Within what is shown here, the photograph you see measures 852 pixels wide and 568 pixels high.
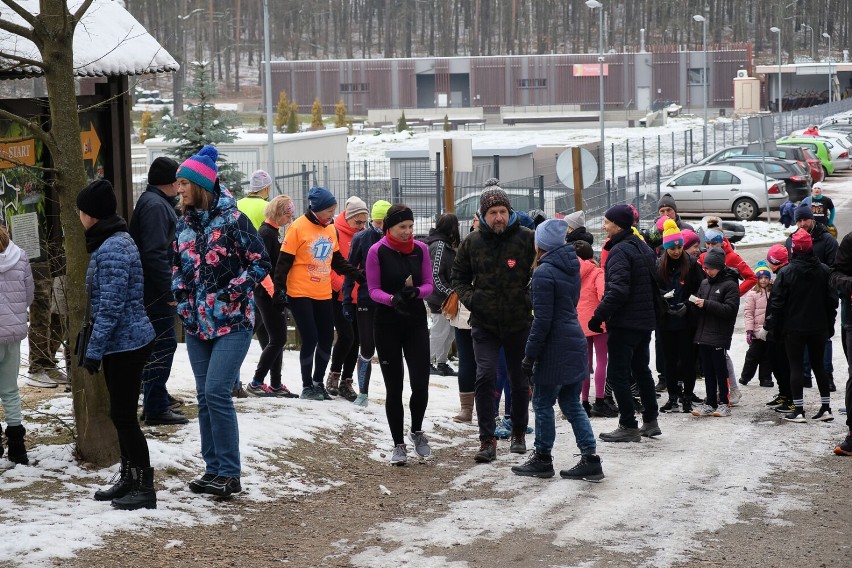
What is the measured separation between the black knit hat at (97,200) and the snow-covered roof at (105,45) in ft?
9.57

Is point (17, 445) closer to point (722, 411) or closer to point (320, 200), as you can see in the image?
point (320, 200)

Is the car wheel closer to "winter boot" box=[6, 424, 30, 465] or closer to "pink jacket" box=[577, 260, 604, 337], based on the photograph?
"pink jacket" box=[577, 260, 604, 337]

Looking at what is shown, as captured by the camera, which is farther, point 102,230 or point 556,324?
point 556,324

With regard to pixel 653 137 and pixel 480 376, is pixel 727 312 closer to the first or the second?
pixel 480 376

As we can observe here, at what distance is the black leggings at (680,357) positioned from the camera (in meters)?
10.4

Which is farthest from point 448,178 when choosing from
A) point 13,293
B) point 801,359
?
point 13,293

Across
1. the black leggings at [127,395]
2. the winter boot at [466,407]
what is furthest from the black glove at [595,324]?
the black leggings at [127,395]

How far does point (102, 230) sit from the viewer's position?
611 cm

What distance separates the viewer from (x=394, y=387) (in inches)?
310

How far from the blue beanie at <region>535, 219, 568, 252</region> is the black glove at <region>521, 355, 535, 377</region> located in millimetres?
716

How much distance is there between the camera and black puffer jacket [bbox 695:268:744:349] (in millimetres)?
10047

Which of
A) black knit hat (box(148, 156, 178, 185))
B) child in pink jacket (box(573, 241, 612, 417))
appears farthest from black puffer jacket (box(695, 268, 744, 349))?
black knit hat (box(148, 156, 178, 185))

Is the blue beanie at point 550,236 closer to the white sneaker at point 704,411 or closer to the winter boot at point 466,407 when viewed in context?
the winter boot at point 466,407

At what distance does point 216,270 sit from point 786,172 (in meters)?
28.4
